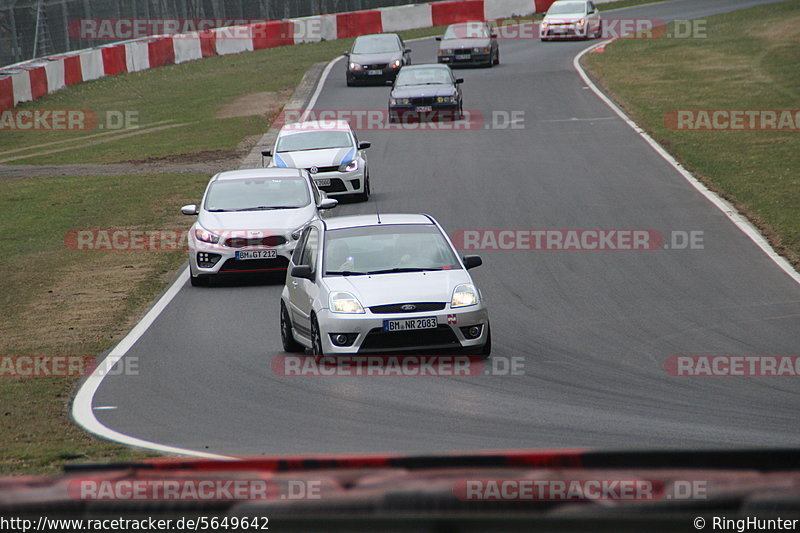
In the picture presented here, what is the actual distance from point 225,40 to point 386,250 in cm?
4148

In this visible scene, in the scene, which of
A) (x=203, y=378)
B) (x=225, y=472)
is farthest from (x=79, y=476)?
(x=203, y=378)

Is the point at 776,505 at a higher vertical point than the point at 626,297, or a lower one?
higher

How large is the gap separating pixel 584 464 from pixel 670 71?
3850cm

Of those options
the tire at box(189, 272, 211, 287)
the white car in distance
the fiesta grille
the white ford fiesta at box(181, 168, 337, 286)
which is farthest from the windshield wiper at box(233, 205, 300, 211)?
the white car in distance

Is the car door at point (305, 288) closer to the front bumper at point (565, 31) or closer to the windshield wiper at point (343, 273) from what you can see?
the windshield wiper at point (343, 273)

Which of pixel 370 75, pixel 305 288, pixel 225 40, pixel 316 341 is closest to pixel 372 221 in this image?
pixel 305 288

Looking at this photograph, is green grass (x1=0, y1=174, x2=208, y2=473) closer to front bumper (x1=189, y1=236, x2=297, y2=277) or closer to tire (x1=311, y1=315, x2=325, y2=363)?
front bumper (x1=189, y1=236, x2=297, y2=277)

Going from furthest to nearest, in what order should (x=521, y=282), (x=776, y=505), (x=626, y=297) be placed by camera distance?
(x=521, y=282), (x=626, y=297), (x=776, y=505)

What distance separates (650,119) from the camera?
3191 centimetres

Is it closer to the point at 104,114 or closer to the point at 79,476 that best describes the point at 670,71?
the point at 104,114

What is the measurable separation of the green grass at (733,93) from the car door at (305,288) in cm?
726

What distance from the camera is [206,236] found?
57.6 ft

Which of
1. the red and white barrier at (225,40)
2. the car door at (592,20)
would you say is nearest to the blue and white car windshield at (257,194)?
the red and white barrier at (225,40)

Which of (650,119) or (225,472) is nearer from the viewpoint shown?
(225,472)
